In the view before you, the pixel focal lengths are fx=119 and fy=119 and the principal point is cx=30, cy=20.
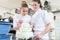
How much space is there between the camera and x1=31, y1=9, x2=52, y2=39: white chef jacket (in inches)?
59.6

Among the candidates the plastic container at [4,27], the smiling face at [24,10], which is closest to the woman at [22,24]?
the smiling face at [24,10]

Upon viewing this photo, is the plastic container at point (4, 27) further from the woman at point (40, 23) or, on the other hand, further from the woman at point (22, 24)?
the woman at point (40, 23)

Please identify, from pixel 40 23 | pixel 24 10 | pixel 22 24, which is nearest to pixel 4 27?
pixel 22 24

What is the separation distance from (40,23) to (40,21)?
0.03 metres

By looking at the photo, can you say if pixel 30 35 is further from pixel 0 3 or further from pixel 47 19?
pixel 0 3

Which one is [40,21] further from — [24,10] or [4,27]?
[4,27]

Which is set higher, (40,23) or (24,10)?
(24,10)

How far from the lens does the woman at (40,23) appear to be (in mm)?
1475

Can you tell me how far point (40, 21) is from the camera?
60.9 inches

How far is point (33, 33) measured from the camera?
156cm

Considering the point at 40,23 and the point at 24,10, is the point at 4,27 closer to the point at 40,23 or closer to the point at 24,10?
the point at 24,10

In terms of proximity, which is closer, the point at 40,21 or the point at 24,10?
the point at 40,21

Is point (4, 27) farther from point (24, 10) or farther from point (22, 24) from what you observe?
point (24, 10)

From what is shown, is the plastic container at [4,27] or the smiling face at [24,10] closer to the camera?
the plastic container at [4,27]
